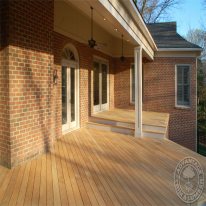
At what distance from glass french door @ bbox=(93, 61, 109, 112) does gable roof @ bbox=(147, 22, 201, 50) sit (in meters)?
2.73

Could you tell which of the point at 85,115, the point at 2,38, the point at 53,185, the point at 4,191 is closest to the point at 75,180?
the point at 53,185

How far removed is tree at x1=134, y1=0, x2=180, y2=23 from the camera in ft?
65.2

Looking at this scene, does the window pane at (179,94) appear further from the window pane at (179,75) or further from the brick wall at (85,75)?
the brick wall at (85,75)

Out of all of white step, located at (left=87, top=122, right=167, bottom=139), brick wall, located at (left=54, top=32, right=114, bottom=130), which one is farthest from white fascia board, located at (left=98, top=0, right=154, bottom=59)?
white step, located at (left=87, top=122, right=167, bottom=139)

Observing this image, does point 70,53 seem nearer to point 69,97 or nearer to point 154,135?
point 69,97

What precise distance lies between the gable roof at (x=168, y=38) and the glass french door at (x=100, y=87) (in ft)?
8.96

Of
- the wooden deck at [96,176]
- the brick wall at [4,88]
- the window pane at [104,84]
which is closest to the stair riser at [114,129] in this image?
the wooden deck at [96,176]

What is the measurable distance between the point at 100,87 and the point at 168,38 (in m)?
4.56

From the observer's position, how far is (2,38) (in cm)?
388

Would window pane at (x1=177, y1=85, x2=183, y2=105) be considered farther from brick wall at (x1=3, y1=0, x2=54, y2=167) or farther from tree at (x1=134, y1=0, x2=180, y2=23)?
tree at (x1=134, y1=0, x2=180, y2=23)

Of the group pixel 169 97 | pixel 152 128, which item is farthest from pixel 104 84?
pixel 152 128

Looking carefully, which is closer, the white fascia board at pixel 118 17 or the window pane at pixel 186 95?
the white fascia board at pixel 118 17

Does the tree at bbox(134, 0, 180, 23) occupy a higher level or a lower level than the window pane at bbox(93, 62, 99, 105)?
higher

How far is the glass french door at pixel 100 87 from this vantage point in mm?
9289
